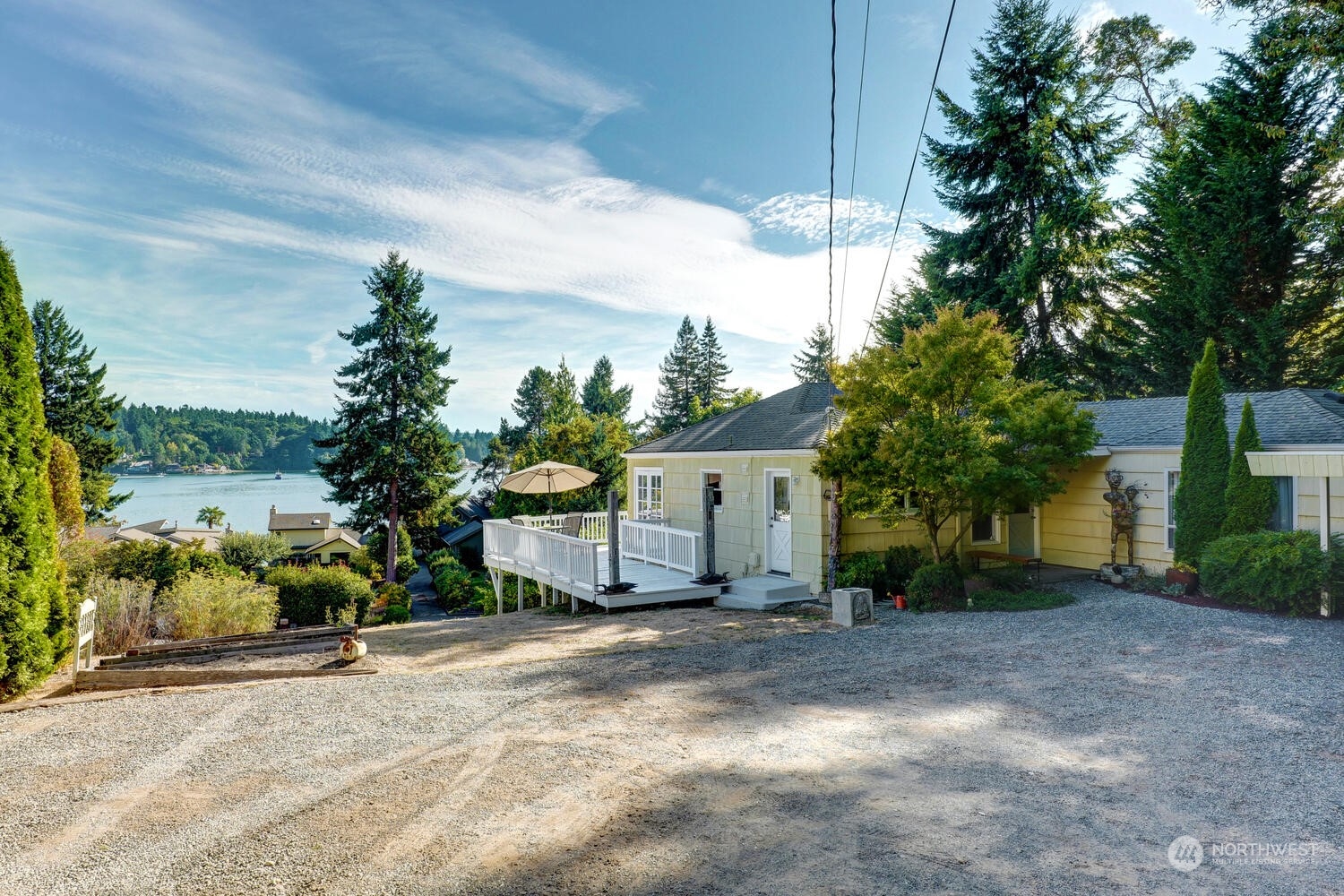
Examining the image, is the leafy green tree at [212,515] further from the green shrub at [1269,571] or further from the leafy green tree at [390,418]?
the green shrub at [1269,571]

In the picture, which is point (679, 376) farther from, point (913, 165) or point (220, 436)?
point (220, 436)

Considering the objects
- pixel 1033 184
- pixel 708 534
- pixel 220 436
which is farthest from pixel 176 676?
pixel 220 436

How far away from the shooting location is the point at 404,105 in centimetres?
1377

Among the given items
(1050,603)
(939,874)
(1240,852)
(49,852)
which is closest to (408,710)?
(49,852)

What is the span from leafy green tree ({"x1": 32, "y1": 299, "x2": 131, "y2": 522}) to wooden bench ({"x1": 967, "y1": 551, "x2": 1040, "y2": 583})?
34.2 meters

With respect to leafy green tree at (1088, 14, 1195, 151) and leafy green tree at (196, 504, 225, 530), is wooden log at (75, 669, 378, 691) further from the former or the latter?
leafy green tree at (196, 504, 225, 530)

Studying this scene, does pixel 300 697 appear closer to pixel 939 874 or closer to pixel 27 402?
pixel 27 402

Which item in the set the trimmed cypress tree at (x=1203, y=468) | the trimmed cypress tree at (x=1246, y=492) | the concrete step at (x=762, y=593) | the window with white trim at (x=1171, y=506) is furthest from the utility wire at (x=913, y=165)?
the trimmed cypress tree at (x=1246, y=492)

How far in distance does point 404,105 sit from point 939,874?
15.7 m

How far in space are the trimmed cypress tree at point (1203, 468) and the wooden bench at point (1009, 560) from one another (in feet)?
6.81

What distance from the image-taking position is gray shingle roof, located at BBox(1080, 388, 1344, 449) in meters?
10.2

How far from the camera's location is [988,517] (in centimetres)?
1337

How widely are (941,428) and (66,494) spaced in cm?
1825

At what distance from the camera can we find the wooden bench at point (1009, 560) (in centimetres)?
1177
